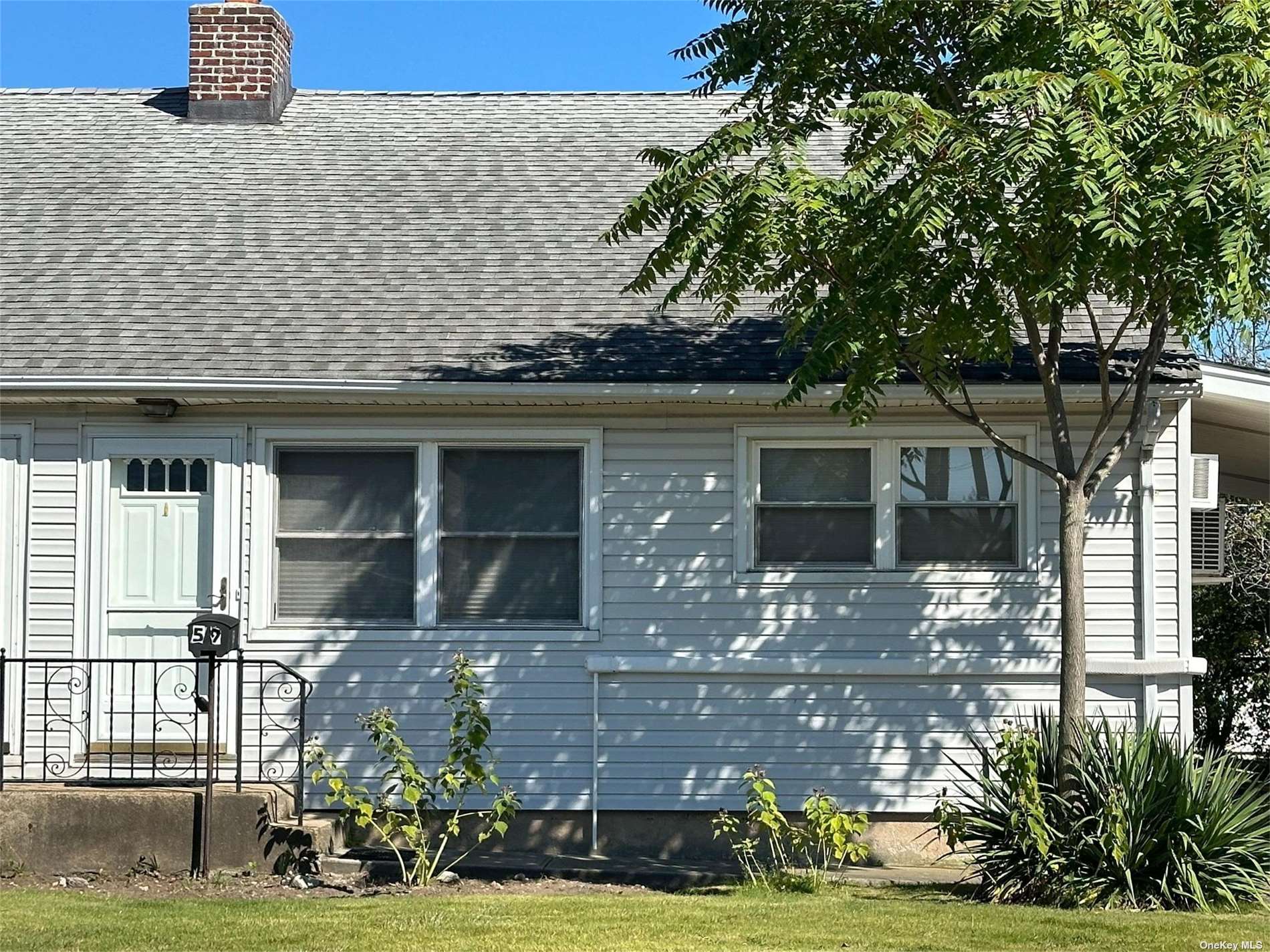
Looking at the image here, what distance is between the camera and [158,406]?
9.82 m

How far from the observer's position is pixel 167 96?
14227mm

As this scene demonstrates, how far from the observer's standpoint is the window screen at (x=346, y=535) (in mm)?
10000

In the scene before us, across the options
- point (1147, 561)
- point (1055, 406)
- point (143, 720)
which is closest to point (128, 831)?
point (143, 720)

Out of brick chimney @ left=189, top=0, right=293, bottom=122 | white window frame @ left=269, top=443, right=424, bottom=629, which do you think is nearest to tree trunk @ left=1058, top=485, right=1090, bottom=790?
white window frame @ left=269, top=443, right=424, bottom=629

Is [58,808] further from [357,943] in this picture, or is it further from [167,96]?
[167,96]

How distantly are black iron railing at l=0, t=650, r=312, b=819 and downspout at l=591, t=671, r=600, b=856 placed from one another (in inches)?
75.2

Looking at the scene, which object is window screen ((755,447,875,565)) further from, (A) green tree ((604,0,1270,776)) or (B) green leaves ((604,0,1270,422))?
(B) green leaves ((604,0,1270,422))

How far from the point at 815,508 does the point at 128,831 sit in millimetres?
4852

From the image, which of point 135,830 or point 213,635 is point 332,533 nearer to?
point 213,635

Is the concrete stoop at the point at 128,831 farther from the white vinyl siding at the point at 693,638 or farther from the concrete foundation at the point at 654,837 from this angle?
the white vinyl siding at the point at 693,638

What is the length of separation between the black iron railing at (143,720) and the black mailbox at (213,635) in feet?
2.80

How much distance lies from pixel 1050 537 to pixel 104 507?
21.2 ft

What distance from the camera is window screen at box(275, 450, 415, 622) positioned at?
10.0 meters

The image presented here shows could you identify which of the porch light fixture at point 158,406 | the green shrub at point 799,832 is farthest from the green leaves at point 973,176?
the porch light fixture at point 158,406
